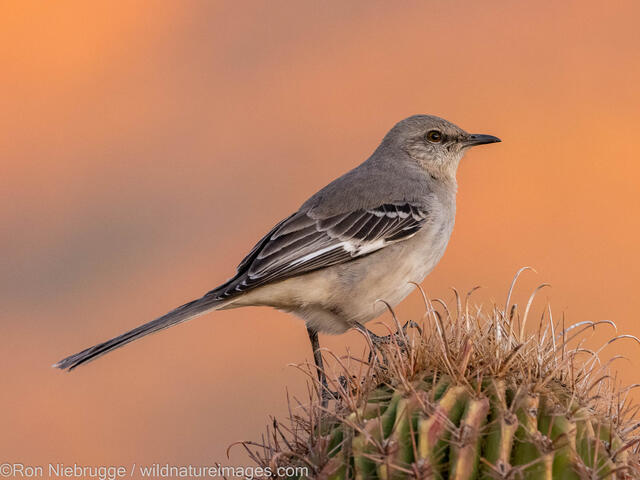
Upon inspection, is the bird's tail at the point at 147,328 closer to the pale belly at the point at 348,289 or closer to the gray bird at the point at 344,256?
the gray bird at the point at 344,256

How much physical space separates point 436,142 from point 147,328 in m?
3.17

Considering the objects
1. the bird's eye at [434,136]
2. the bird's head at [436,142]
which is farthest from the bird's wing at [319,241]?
the bird's eye at [434,136]

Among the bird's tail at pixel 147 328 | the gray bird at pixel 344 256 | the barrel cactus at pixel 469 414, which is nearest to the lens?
the barrel cactus at pixel 469 414

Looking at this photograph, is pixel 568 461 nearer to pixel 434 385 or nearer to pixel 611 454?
pixel 611 454

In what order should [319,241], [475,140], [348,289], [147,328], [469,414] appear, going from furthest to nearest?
[475,140]
[319,241]
[348,289]
[147,328]
[469,414]

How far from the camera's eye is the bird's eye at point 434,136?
6660mm

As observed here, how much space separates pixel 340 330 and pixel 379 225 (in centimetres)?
83

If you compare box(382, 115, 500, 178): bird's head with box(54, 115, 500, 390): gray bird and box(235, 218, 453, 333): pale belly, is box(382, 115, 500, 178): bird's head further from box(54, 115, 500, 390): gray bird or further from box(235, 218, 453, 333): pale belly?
box(235, 218, 453, 333): pale belly

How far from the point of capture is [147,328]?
4758mm

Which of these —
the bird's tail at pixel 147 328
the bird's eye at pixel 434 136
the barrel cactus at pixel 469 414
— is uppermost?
the bird's eye at pixel 434 136

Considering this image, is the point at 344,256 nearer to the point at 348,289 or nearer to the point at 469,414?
the point at 348,289

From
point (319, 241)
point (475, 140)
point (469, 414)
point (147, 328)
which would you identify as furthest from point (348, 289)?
point (469, 414)

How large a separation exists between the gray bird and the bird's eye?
574mm

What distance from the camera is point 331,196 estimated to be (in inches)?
233
